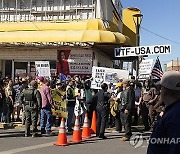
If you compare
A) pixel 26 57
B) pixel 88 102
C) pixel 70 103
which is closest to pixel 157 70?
pixel 88 102

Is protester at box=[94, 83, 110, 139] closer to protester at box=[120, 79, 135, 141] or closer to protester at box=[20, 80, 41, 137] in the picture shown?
protester at box=[120, 79, 135, 141]

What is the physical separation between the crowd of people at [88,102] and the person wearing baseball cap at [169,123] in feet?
21.5

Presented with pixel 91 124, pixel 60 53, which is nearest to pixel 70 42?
pixel 60 53

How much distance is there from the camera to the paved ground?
8852mm

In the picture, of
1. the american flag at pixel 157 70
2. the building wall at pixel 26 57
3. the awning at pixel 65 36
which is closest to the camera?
the american flag at pixel 157 70

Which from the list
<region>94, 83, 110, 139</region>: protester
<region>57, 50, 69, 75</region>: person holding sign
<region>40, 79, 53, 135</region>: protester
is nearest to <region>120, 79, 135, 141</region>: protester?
<region>94, 83, 110, 139</region>: protester

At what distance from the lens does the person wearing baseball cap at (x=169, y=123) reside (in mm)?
2654

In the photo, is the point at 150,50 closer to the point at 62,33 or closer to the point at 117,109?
the point at 117,109

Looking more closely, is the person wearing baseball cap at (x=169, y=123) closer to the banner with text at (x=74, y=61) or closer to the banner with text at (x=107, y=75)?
the banner with text at (x=107, y=75)

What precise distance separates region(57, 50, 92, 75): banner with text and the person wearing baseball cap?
15.8 meters

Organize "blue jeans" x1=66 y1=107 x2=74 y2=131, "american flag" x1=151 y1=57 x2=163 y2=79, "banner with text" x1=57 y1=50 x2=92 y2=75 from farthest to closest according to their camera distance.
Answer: "banner with text" x1=57 y1=50 x2=92 y2=75
"american flag" x1=151 y1=57 x2=163 y2=79
"blue jeans" x1=66 y1=107 x2=74 y2=131

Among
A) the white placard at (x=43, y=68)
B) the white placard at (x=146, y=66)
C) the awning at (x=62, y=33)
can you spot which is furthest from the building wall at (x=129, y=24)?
the white placard at (x=43, y=68)

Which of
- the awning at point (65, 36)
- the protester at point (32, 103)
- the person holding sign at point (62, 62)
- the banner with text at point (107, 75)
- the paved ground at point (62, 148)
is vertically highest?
the awning at point (65, 36)

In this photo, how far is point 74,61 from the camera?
19.0 meters
